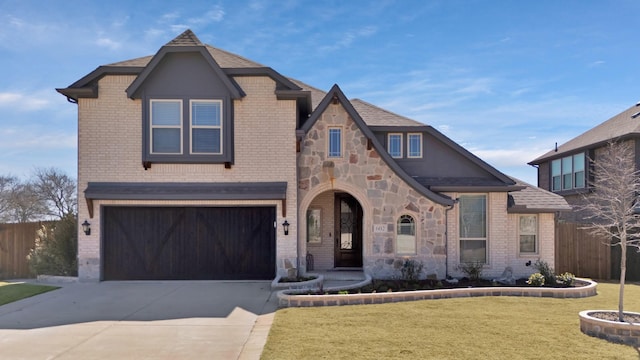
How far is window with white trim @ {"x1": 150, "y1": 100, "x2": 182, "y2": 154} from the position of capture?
44.5ft

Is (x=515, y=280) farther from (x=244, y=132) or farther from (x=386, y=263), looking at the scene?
(x=244, y=132)

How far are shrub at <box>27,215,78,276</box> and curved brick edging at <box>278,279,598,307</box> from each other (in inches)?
310

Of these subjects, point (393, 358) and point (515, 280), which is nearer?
point (393, 358)

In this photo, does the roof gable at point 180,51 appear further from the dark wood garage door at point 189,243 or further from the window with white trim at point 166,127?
the dark wood garage door at point 189,243

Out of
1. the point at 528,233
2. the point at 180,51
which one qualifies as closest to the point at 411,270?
the point at 528,233

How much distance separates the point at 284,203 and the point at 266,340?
6.18 meters

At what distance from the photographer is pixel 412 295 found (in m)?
11.0

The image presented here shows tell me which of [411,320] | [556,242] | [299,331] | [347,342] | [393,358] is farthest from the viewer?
[556,242]

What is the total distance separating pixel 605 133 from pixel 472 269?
1242cm

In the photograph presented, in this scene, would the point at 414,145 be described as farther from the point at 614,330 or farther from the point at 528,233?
the point at 614,330

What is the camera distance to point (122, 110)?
13.6m

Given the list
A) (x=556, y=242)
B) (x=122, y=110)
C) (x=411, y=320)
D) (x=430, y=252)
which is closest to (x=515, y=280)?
(x=430, y=252)

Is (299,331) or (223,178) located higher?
(223,178)

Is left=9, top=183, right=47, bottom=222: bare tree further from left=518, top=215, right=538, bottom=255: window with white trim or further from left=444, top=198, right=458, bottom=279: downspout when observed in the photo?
left=518, top=215, right=538, bottom=255: window with white trim
